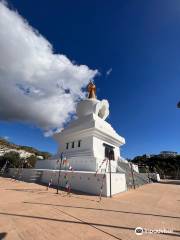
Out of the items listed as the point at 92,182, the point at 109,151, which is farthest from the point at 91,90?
the point at 92,182

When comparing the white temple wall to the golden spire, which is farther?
the golden spire

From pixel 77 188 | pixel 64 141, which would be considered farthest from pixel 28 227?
Answer: pixel 64 141

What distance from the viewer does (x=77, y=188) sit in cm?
1213

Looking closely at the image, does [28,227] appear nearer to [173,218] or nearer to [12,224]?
[12,224]

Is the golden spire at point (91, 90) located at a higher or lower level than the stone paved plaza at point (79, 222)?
higher

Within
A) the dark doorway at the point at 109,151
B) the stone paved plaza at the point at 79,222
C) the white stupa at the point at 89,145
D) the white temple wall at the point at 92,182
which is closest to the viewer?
the stone paved plaza at the point at 79,222

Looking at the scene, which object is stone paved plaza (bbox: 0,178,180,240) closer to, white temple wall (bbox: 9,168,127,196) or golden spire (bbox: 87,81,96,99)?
white temple wall (bbox: 9,168,127,196)

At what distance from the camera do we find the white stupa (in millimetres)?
12702

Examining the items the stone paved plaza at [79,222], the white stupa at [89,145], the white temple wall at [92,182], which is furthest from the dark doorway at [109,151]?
the stone paved plaza at [79,222]

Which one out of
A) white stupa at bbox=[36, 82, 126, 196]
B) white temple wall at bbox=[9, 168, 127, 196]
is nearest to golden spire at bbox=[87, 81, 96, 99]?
A: white stupa at bbox=[36, 82, 126, 196]

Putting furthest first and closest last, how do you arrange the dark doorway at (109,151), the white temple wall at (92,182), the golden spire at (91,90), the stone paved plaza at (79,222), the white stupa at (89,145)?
the golden spire at (91,90), the dark doorway at (109,151), the white stupa at (89,145), the white temple wall at (92,182), the stone paved plaza at (79,222)

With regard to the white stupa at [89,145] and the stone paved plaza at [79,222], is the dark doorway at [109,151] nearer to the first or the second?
the white stupa at [89,145]

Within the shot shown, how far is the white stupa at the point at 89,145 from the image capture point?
41.7ft

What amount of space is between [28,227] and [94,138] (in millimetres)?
15531
